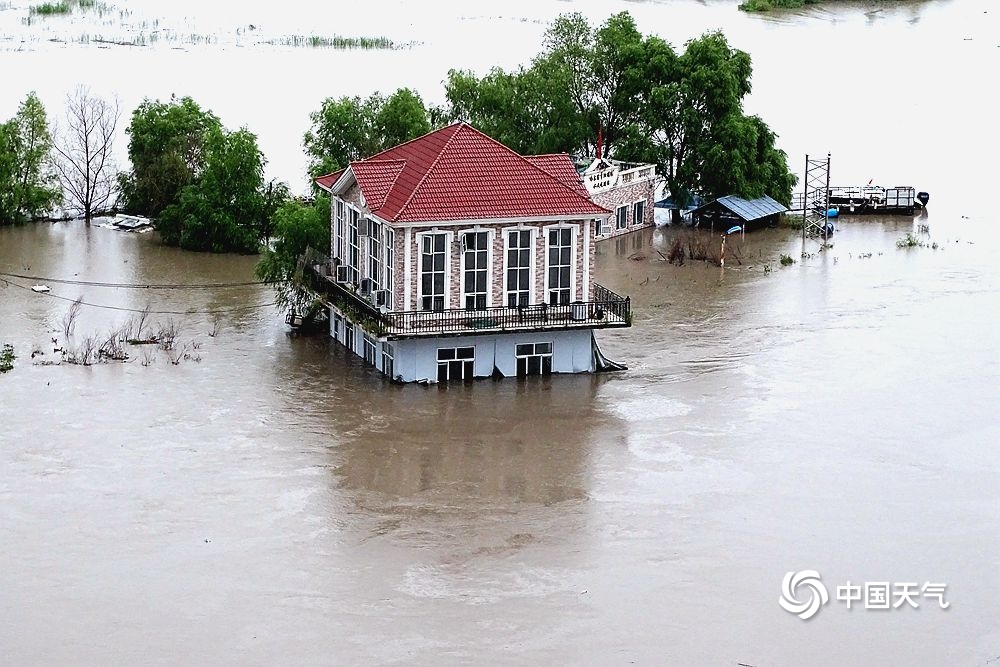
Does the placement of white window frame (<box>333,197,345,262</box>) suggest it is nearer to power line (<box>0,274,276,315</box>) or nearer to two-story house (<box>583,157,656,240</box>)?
power line (<box>0,274,276,315</box>)

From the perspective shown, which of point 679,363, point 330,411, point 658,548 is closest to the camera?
point 658,548

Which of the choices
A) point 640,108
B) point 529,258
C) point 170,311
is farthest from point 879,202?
point 170,311

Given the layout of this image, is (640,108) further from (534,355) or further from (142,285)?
(534,355)

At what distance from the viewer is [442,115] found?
158 ft

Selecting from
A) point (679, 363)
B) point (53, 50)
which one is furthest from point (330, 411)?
point (53, 50)

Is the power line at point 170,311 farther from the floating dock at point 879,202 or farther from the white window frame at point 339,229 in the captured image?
the floating dock at point 879,202

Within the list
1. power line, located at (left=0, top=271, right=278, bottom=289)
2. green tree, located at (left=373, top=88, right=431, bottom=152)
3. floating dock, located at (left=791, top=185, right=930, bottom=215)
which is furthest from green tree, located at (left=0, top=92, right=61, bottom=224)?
floating dock, located at (left=791, top=185, right=930, bottom=215)

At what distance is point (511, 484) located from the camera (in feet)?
Result: 90.5

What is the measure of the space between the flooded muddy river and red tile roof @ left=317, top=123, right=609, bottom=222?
A: 324 cm

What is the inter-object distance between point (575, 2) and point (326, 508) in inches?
2778

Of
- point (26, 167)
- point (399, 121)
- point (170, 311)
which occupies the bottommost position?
point (170, 311)

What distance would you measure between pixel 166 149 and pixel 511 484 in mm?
21994

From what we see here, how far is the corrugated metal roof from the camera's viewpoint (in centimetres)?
4809

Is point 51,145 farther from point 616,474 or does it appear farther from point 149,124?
point 616,474
